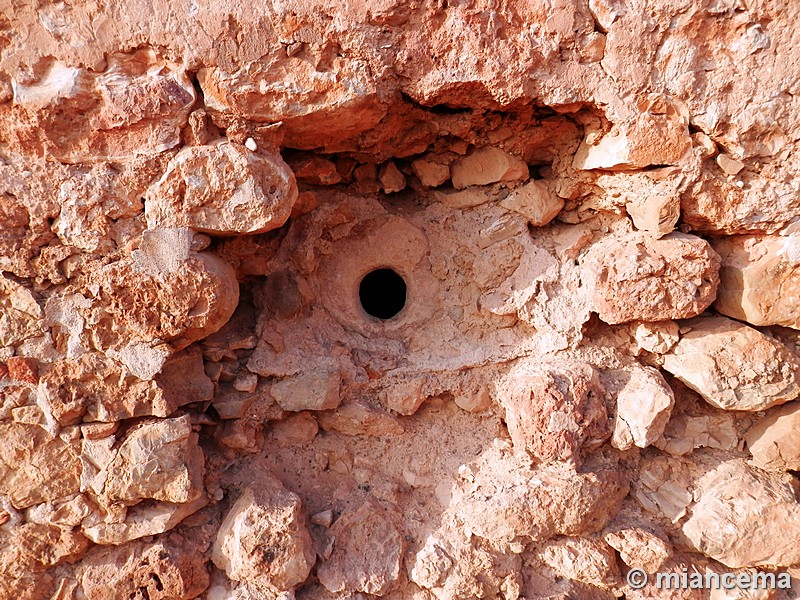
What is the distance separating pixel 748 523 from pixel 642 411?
49 cm

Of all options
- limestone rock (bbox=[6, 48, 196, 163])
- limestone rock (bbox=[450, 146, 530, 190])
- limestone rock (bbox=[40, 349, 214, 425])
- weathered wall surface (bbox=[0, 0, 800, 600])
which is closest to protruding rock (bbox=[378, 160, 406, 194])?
weathered wall surface (bbox=[0, 0, 800, 600])

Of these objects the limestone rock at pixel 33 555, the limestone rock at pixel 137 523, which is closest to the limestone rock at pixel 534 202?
the limestone rock at pixel 137 523

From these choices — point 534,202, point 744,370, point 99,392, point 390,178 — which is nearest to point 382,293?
point 390,178

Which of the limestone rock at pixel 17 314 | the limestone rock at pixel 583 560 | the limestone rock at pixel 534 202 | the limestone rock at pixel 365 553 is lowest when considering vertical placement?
the limestone rock at pixel 583 560

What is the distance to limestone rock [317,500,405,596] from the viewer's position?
1.80m

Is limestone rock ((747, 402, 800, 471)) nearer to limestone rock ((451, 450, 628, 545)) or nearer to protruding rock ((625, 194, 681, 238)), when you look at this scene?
limestone rock ((451, 450, 628, 545))

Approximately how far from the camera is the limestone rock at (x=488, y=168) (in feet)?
6.46

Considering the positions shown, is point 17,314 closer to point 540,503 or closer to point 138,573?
point 138,573

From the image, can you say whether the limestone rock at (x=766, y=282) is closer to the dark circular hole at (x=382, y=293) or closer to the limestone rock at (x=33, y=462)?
the dark circular hole at (x=382, y=293)

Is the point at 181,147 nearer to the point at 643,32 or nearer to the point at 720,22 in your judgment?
the point at 643,32

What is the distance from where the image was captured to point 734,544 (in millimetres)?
1795

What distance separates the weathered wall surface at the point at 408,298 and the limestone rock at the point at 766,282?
1 cm

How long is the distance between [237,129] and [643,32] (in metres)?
1.26

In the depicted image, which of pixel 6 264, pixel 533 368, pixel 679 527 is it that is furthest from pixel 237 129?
pixel 679 527
